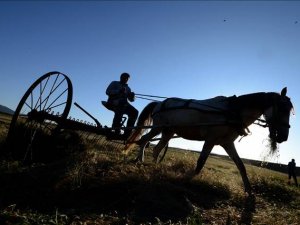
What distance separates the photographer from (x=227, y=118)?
791 centimetres

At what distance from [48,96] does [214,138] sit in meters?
4.22

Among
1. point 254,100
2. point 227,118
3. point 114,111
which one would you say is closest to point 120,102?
point 114,111

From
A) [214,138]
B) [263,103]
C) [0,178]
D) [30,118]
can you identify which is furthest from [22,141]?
[263,103]

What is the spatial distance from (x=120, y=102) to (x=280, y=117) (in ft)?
13.3

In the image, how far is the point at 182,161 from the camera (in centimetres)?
1036

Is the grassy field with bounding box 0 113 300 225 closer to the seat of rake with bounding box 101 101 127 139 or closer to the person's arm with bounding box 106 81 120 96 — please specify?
the seat of rake with bounding box 101 101 127 139

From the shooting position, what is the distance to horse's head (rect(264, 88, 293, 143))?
24.3 ft

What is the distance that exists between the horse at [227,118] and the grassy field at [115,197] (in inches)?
36.8

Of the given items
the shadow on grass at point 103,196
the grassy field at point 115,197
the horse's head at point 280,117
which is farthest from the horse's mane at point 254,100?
the shadow on grass at point 103,196

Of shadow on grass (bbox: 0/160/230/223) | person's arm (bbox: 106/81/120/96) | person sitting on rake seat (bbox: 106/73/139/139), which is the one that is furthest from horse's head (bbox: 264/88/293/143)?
person's arm (bbox: 106/81/120/96)

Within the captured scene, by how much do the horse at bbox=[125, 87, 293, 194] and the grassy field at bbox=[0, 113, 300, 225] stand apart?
93cm

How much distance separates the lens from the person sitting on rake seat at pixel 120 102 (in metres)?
9.02

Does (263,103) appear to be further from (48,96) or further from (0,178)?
(0,178)

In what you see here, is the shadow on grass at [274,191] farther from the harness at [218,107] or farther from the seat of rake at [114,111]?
the seat of rake at [114,111]
